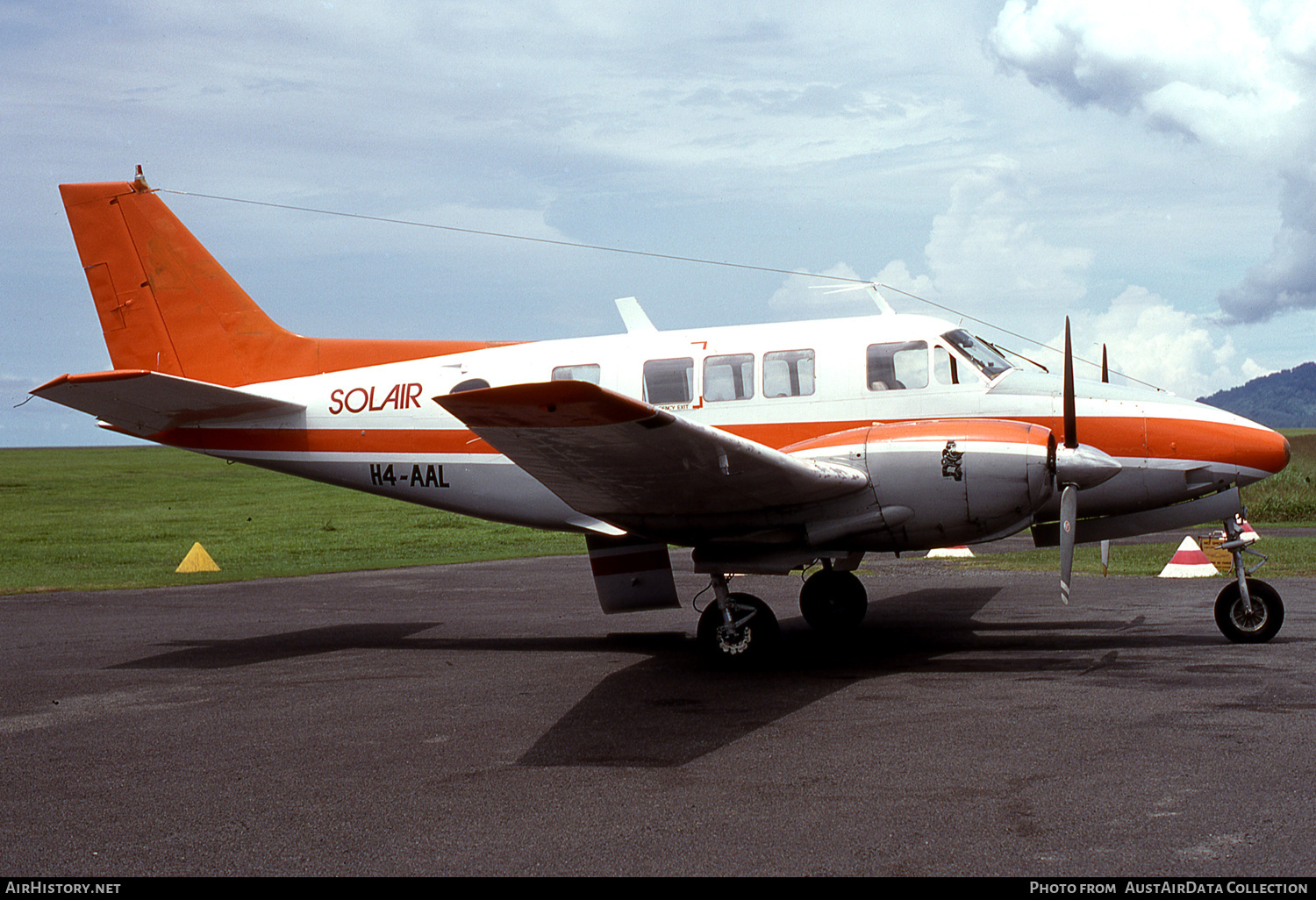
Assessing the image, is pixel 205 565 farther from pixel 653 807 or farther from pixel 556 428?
pixel 653 807

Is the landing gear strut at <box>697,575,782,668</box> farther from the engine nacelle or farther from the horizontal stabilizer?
the horizontal stabilizer

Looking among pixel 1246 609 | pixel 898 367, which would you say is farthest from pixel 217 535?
pixel 1246 609

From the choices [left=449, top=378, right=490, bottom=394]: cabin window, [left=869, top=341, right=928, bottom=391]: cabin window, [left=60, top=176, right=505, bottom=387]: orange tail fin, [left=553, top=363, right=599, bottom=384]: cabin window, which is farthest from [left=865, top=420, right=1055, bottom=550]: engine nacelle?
[left=60, top=176, right=505, bottom=387]: orange tail fin

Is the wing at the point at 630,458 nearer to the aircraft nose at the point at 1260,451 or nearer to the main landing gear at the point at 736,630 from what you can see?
the main landing gear at the point at 736,630

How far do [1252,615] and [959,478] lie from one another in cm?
375

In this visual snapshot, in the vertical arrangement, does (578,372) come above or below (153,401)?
above

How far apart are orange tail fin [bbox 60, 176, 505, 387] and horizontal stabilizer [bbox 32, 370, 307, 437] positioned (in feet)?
3.56

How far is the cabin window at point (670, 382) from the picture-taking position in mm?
11797

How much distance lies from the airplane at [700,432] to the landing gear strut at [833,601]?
0.03 meters

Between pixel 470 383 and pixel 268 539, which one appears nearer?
pixel 470 383

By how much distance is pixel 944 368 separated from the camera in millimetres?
11078

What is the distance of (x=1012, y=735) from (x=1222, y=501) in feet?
17.7

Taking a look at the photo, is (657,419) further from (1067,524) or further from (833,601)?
(833,601)

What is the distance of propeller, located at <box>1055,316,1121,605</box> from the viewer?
10070mm
